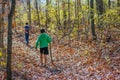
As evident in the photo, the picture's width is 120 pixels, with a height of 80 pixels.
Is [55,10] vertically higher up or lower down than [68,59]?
higher up

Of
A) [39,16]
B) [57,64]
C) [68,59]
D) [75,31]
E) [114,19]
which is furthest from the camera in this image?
[39,16]

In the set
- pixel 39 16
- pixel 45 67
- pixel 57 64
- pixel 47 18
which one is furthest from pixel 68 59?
pixel 39 16

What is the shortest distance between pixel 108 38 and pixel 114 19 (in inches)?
52.8

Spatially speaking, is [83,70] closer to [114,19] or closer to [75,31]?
[114,19]

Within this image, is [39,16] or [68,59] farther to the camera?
[39,16]

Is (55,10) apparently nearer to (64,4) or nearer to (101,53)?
(64,4)

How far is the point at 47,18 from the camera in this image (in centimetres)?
3162

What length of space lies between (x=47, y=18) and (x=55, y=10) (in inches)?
104

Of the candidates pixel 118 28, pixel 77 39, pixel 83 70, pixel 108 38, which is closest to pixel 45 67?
pixel 83 70

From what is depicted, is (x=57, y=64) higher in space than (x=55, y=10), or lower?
lower

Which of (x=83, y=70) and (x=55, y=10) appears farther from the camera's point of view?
(x=55, y=10)

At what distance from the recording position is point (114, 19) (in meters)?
17.9

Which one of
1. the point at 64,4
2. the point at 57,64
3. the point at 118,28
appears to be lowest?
the point at 57,64

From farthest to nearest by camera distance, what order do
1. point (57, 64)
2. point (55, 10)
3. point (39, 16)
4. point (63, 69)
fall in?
point (39, 16) < point (55, 10) < point (57, 64) < point (63, 69)
